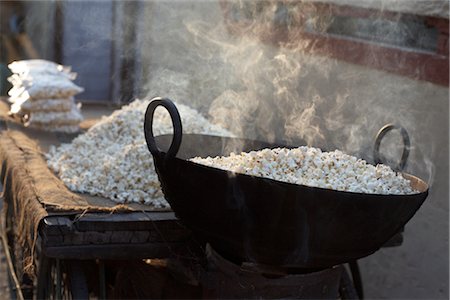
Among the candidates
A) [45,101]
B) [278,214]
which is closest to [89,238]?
→ [278,214]

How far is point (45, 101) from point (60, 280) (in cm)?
184

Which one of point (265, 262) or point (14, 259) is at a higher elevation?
point (265, 262)

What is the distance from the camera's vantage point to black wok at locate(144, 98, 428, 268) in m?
2.32

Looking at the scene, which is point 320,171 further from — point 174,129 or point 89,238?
point 89,238

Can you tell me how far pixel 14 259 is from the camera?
434 cm

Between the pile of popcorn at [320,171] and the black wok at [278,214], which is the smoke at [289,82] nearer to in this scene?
the pile of popcorn at [320,171]

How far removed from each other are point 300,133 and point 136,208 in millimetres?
1169

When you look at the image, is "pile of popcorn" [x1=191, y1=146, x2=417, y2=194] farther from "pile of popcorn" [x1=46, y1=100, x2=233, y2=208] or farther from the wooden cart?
"pile of popcorn" [x1=46, y1=100, x2=233, y2=208]

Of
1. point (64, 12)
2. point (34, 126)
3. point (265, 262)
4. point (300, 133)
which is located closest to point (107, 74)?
point (64, 12)

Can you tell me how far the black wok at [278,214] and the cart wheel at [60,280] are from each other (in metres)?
0.68

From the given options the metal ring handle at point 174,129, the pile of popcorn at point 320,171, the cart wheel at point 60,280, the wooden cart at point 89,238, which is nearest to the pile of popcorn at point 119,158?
the wooden cart at point 89,238

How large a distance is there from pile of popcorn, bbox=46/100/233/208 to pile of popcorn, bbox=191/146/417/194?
Answer: 0.69m

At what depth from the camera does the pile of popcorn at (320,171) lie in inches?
99.4

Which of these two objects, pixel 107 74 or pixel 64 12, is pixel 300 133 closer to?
pixel 107 74
